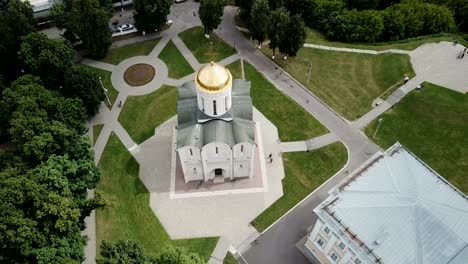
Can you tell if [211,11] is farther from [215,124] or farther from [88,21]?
[215,124]

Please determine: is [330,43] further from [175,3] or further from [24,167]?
[24,167]

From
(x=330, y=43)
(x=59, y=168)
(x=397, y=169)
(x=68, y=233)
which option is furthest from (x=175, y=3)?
(x=397, y=169)

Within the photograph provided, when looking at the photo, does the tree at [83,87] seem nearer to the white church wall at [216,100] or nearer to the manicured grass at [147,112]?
the manicured grass at [147,112]

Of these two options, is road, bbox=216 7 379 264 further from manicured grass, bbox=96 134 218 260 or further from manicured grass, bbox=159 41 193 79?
manicured grass, bbox=159 41 193 79

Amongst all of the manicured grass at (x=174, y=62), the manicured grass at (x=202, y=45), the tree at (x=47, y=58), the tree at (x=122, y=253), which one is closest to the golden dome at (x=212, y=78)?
the tree at (x=122, y=253)

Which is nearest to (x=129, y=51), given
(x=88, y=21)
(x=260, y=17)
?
(x=88, y=21)

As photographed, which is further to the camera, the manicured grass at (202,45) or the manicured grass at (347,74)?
the manicured grass at (202,45)
